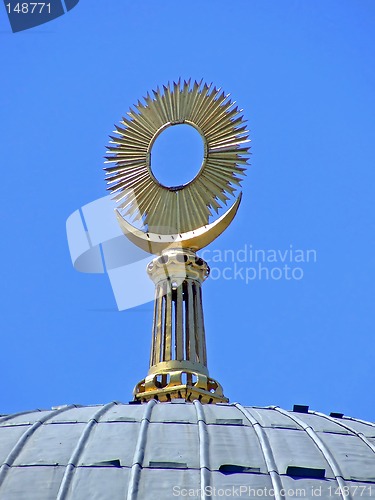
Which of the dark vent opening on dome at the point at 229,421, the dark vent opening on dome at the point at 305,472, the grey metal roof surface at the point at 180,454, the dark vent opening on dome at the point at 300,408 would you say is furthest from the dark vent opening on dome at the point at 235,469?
the dark vent opening on dome at the point at 300,408

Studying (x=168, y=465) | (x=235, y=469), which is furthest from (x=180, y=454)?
(x=235, y=469)

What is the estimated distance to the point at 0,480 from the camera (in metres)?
27.8

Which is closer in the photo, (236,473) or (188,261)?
(236,473)

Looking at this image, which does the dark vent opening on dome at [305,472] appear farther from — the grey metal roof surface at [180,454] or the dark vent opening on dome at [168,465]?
the dark vent opening on dome at [168,465]

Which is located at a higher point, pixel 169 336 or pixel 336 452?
pixel 169 336

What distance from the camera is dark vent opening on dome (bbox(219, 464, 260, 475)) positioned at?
92.0 ft

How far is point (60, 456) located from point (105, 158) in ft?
50.2

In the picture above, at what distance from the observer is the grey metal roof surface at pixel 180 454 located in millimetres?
27344

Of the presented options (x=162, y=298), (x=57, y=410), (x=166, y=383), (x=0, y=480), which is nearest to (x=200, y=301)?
(x=162, y=298)

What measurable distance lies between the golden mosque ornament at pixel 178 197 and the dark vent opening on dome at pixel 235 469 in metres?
9.48

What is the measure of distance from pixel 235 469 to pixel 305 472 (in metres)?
1.51

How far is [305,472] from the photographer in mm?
28125

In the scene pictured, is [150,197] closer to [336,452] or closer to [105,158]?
[105,158]

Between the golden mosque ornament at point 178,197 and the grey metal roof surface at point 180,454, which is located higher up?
the golden mosque ornament at point 178,197
